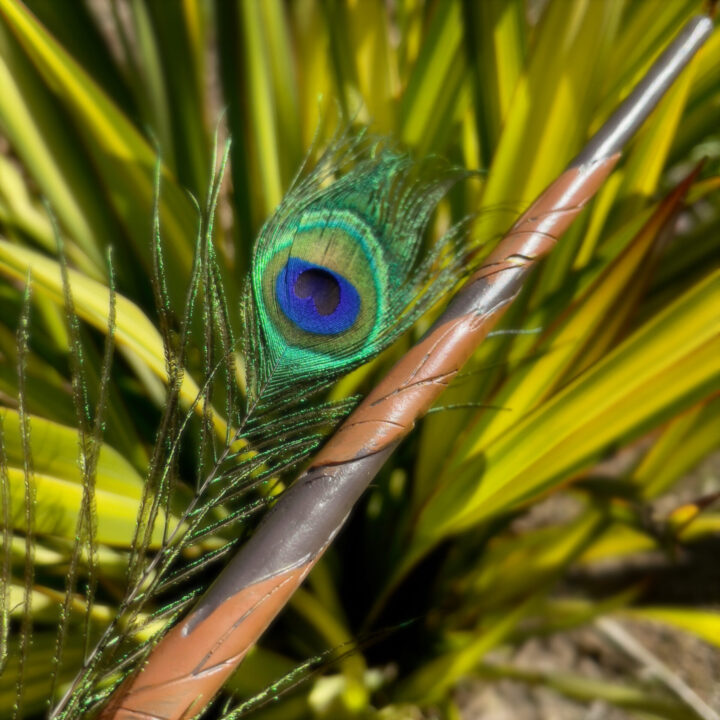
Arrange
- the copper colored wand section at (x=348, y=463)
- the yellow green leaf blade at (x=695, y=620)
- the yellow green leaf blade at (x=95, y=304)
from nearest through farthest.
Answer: the copper colored wand section at (x=348, y=463)
the yellow green leaf blade at (x=95, y=304)
the yellow green leaf blade at (x=695, y=620)

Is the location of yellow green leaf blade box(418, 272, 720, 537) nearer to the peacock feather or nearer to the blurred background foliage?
the blurred background foliage

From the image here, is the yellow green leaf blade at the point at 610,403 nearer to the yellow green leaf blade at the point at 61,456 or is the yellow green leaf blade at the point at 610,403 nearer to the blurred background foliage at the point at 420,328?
the blurred background foliage at the point at 420,328

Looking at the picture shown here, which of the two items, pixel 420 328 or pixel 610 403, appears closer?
pixel 610 403

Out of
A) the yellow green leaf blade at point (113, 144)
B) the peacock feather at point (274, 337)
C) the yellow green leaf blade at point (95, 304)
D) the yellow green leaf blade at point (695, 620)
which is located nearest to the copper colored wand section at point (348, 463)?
the peacock feather at point (274, 337)

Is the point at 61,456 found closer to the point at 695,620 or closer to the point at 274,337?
the point at 274,337

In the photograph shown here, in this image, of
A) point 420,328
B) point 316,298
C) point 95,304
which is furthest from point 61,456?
point 420,328

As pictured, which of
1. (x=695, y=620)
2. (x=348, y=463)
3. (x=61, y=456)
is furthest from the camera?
(x=695, y=620)
